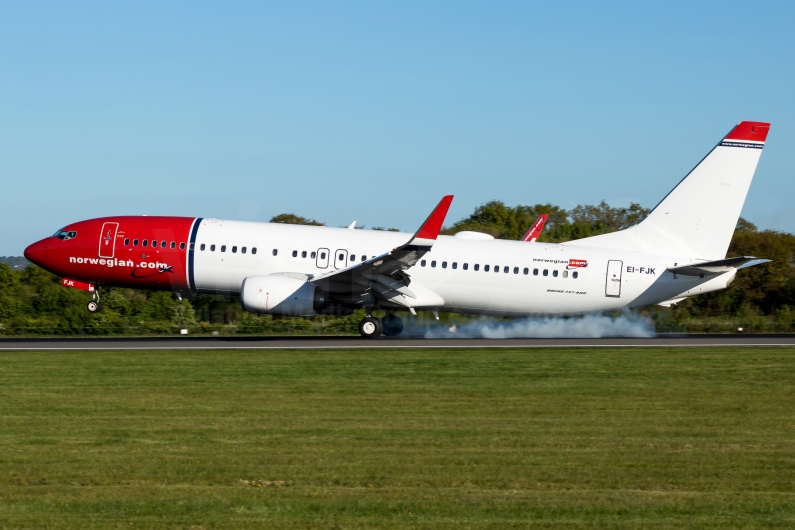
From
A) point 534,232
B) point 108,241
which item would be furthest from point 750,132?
point 108,241

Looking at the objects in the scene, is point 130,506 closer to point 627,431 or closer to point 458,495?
point 458,495

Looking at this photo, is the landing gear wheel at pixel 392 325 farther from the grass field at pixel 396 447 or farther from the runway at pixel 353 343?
the grass field at pixel 396 447

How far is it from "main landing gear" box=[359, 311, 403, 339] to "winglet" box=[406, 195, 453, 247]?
4.32m

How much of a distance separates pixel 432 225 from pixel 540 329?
7.82m

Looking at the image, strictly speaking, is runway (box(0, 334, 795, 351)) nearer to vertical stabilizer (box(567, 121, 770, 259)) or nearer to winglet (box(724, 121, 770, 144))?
vertical stabilizer (box(567, 121, 770, 259))

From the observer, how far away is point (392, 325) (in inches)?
1272

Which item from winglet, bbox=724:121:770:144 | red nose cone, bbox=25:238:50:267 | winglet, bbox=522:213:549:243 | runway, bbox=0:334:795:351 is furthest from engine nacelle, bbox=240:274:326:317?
winglet, bbox=724:121:770:144

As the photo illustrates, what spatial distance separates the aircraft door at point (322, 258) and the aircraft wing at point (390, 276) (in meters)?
0.89

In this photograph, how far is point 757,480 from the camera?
9.99m

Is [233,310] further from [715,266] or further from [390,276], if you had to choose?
[715,266]

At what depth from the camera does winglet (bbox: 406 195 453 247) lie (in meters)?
27.2

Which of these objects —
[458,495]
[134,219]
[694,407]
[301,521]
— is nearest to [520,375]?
[694,407]

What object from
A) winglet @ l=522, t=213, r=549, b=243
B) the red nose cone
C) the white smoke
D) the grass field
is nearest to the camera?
the grass field

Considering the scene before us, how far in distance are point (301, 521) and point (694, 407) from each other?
911 centimetres
